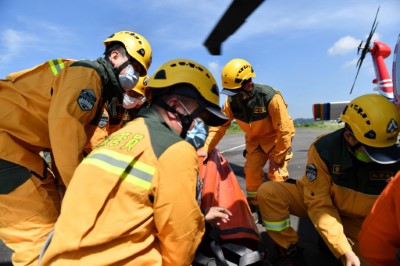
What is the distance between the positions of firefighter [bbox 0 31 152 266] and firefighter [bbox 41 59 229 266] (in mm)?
651

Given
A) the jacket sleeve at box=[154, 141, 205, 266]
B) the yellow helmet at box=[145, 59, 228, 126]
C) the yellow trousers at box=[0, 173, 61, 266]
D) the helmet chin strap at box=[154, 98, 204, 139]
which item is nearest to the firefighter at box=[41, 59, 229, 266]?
the jacket sleeve at box=[154, 141, 205, 266]

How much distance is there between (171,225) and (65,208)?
1.41ft

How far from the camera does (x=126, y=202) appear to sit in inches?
52.3

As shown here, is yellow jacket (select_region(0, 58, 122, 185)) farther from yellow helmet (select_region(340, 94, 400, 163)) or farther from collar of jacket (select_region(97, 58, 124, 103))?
yellow helmet (select_region(340, 94, 400, 163))

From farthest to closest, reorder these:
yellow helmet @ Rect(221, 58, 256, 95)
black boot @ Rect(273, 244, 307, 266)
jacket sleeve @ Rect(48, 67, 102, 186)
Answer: yellow helmet @ Rect(221, 58, 256, 95), black boot @ Rect(273, 244, 307, 266), jacket sleeve @ Rect(48, 67, 102, 186)

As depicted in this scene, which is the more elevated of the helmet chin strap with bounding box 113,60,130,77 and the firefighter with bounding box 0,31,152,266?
the helmet chin strap with bounding box 113,60,130,77

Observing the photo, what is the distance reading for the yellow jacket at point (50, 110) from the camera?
1971 millimetres

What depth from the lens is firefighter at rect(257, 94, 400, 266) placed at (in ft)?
7.25

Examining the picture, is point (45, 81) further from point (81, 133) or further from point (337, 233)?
point (337, 233)

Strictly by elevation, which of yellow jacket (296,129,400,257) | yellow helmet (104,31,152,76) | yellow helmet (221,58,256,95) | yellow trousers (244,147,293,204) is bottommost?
yellow trousers (244,147,293,204)

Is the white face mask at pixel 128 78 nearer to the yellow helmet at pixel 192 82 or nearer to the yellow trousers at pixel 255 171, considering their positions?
the yellow helmet at pixel 192 82

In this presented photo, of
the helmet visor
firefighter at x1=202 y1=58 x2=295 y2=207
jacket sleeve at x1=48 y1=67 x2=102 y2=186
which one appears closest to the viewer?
jacket sleeve at x1=48 y1=67 x2=102 y2=186

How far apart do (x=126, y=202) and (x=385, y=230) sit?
110 cm

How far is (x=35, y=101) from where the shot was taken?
84.9 inches
